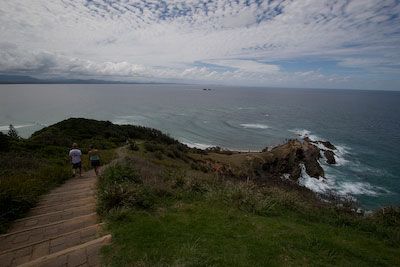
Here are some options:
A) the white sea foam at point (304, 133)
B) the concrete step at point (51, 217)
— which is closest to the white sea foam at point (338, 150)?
the white sea foam at point (304, 133)

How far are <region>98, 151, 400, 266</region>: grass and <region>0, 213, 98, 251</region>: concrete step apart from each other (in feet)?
1.93

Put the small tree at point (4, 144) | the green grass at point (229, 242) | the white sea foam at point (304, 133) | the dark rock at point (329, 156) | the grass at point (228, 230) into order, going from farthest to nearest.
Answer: the white sea foam at point (304, 133), the dark rock at point (329, 156), the small tree at point (4, 144), the grass at point (228, 230), the green grass at point (229, 242)

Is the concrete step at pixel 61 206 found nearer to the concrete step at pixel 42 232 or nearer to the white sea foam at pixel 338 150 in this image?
the concrete step at pixel 42 232

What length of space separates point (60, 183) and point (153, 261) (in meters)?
8.45

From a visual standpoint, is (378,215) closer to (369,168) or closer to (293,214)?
(293,214)

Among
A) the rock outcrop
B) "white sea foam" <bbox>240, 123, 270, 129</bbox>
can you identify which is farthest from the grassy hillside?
"white sea foam" <bbox>240, 123, 270, 129</bbox>

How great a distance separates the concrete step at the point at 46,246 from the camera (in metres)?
5.01

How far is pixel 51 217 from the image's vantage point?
7105 millimetres

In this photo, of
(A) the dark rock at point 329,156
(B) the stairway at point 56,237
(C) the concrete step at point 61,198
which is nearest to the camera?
(B) the stairway at point 56,237

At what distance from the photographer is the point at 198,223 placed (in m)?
6.98

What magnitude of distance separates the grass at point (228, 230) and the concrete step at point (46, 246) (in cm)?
53

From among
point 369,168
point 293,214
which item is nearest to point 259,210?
point 293,214

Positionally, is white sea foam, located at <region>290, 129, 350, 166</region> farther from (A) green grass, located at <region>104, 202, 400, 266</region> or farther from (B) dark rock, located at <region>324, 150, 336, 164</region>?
(A) green grass, located at <region>104, 202, 400, 266</region>

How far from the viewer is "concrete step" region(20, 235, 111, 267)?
4.75 meters
